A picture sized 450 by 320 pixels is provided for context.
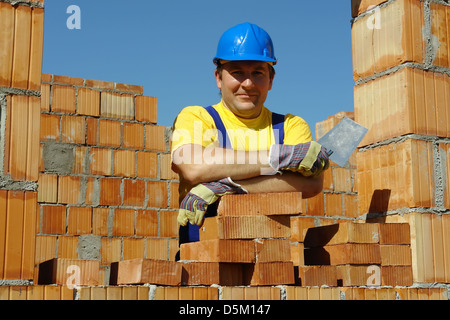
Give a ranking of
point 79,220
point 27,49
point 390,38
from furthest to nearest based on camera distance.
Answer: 1. point 79,220
2. point 390,38
3. point 27,49

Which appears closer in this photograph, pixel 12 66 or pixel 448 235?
pixel 12 66

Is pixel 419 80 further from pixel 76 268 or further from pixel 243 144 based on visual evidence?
pixel 76 268

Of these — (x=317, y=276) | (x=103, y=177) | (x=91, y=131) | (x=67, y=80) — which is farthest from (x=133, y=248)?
(x=317, y=276)

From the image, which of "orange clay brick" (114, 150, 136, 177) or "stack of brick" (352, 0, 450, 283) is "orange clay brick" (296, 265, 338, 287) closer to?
"stack of brick" (352, 0, 450, 283)

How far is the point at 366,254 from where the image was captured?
3.74 meters

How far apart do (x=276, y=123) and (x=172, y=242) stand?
4.06 m

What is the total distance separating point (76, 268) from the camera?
119 inches

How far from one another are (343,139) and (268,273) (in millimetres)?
980

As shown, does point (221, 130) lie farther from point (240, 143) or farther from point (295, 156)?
point (295, 156)

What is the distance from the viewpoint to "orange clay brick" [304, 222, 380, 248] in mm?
3686

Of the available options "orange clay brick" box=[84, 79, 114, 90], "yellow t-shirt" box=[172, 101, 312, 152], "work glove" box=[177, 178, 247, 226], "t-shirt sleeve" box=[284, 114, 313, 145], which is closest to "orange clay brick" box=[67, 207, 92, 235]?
"orange clay brick" box=[84, 79, 114, 90]

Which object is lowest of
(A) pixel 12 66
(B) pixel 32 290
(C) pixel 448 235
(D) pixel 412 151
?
(B) pixel 32 290

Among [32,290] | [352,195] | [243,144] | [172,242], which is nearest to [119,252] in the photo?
[172,242]

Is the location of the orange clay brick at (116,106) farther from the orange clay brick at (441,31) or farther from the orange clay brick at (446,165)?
the orange clay brick at (446,165)
